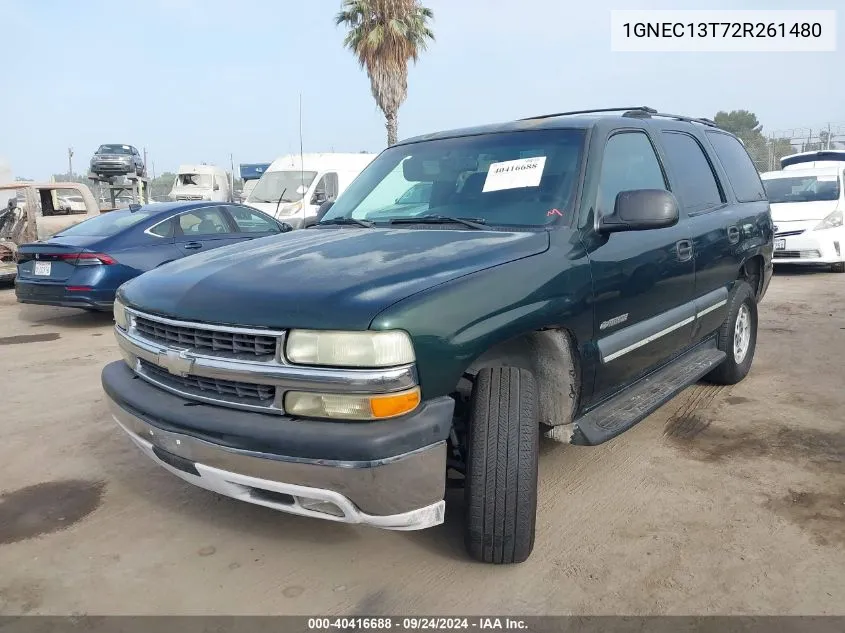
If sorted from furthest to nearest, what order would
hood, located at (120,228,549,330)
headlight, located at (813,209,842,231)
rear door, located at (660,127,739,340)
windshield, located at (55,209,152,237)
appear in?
headlight, located at (813,209,842,231) < windshield, located at (55,209,152,237) < rear door, located at (660,127,739,340) < hood, located at (120,228,549,330)

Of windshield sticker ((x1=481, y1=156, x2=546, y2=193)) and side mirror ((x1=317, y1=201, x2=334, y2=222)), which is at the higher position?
windshield sticker ((x1=481, y1=156, x2=546, y2=193))

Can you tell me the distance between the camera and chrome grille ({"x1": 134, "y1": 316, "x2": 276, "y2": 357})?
2.41m

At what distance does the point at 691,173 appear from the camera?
167 inches

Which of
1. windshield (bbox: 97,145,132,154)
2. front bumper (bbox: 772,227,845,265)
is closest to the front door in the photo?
front bumper (bbox: 772,227,845,265)

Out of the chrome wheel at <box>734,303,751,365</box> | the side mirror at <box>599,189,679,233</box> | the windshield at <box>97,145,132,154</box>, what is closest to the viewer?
the side mirror at <box>599,189,679,233</box>

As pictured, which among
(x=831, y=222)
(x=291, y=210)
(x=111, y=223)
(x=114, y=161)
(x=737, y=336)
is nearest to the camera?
(x=737, y=336)

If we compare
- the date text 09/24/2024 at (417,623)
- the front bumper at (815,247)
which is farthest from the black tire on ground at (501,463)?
the front bumper at (815,247)

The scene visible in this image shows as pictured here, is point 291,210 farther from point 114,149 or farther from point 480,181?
point 114,149

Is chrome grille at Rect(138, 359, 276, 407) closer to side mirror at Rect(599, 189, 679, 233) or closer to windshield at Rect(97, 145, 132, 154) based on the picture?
side mirror at Rect(599, 189, 679, 233)

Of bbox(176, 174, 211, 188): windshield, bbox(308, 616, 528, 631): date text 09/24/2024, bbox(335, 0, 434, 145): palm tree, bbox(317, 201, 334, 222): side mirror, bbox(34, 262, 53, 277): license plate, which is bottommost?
bbox(308, 616, 528, 631): date text 09/24/2024

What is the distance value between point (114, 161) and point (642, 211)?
23810 millimetres

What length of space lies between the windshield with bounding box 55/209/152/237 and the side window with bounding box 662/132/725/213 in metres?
6.13

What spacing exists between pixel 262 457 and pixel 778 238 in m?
10.6

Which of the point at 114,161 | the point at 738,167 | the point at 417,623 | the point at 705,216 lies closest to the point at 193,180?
the point at 114,161
